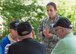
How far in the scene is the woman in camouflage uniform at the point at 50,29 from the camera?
5.29 metres

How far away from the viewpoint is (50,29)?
17.6ft

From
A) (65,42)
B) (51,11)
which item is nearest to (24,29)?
(65,42)

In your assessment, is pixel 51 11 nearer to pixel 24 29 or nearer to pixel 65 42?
pixel 24 29

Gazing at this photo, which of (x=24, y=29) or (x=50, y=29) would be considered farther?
(x=50, y=29)

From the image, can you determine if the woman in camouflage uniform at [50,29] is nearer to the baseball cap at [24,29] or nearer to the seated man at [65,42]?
the baseball cap at [24,29]

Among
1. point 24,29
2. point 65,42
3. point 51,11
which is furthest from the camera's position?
point 51,11

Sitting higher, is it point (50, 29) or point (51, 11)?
point (51, 11)

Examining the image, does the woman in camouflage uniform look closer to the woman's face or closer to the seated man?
the woman's face

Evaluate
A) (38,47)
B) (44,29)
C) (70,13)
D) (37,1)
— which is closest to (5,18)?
(37,1)

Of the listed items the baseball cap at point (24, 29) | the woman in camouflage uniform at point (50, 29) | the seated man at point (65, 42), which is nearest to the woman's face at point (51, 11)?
the woman in camouflage uniform at point (50, 29)

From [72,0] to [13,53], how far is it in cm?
471

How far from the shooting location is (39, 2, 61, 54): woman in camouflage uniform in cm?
529

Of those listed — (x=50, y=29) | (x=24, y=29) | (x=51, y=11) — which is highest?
(x=24, y=29)

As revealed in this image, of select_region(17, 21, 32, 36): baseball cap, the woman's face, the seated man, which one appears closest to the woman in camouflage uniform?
the woman's face
